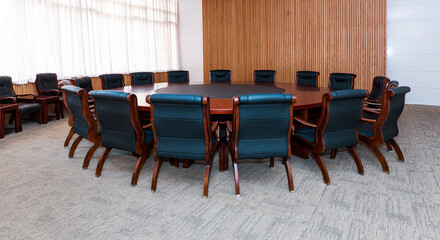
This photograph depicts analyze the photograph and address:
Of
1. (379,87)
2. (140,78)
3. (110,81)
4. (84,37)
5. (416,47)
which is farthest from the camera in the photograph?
(416,47)

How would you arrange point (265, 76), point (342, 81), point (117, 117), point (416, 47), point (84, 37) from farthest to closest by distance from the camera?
point (416, 47)
point (84, 37)
point (265, 76)
point (342, 81)
point (117, 117)

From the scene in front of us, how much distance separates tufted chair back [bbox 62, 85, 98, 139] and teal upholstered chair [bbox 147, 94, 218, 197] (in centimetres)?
94

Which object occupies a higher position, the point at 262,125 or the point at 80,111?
the point at 80,111

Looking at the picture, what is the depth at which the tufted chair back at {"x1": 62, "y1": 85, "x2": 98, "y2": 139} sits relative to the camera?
314 centimetres

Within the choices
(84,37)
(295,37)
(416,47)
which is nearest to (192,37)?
(295,37)

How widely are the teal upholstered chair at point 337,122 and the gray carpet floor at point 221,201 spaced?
1.27 ft

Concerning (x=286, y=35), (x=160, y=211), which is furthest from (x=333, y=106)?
(x=286, y=35)

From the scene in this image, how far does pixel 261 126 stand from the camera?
2645 mm

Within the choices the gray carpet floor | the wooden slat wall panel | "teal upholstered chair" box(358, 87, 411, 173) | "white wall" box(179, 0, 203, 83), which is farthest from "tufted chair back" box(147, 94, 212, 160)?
"white wall" box(179, 0, 203, 83)

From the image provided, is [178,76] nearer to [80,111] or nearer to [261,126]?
[80,111]

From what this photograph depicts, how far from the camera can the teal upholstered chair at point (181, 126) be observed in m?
2.51

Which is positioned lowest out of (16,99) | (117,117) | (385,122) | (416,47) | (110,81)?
(385,122)

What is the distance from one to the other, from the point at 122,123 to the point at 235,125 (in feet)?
3.51

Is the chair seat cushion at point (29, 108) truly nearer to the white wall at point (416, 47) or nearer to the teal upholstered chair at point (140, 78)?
the teal upholstered chair at point (140, 78)
